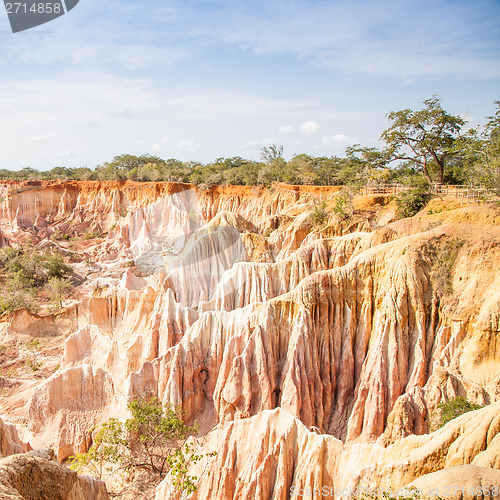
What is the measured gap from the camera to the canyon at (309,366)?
923 cm

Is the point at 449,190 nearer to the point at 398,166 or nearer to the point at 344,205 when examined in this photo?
the point at 344,205

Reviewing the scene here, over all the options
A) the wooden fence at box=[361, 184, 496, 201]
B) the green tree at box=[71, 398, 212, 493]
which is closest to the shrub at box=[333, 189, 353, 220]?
the wooden fence at box=[361, 184, 496, 201]

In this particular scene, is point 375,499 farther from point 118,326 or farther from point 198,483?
point 118,326

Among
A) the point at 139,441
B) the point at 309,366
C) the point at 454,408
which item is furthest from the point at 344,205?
the point at 139,441

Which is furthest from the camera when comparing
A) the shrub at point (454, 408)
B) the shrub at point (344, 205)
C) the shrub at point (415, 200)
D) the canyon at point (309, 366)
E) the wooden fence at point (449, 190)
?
the shrub at point (344, 205)

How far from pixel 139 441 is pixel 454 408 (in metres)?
8.99

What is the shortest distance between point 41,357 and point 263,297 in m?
10.9

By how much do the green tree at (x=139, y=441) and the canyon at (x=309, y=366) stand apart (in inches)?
37.7

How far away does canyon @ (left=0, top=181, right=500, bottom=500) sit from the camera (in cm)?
923

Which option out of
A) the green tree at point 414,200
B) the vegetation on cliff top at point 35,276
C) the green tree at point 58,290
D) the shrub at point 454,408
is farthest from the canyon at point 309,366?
the vegetation on cliff top at point 35,276

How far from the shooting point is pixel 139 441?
13617 millimetres

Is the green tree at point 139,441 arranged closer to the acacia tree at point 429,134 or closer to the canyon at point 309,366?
the canyon at point 309,366

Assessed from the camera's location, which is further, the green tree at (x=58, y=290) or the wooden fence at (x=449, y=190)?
the green tree at (x=58, y=290)

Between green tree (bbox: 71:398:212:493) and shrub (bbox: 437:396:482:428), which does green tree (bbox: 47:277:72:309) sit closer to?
green tree (bbox: 71:398:212:493)
